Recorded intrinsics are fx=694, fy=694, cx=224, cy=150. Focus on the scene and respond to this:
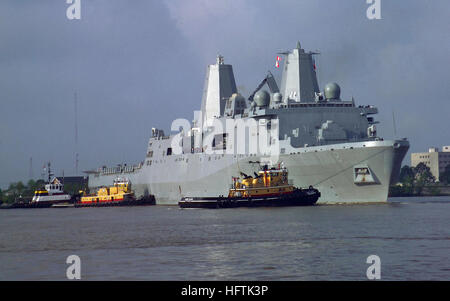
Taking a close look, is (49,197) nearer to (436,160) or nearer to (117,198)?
(117,198)

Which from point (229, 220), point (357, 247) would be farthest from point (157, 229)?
point (357, 247)

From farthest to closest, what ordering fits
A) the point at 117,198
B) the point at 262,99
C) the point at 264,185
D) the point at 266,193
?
1. the point at 117,198
2. the point at 262,99
3. the point at 264,185
4. the point at 266,193

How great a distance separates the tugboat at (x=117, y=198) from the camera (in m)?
84.3

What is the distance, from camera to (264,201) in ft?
191

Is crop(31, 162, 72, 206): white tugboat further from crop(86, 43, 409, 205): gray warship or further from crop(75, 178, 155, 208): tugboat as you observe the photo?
crop(86, 43, 409, 205): gray warship

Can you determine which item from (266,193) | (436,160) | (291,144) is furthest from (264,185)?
(436,160)

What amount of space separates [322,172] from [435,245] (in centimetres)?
2731

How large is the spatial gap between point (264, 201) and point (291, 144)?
17.5 ft

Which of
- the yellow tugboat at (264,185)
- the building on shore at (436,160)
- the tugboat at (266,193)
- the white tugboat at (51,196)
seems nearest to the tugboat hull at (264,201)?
the tugboat at (266,193)

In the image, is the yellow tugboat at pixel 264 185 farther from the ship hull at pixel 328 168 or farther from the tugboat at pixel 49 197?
the tugboat at pixel 49 197

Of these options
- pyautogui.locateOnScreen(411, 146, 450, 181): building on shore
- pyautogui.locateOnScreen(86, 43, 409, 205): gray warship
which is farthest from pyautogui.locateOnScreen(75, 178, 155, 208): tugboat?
pyautogui.locateOnScreen(411, 146, 450, 181): building on shore

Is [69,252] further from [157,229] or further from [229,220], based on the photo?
[229,220]

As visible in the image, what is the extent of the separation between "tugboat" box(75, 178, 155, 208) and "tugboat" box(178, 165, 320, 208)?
2465 cm

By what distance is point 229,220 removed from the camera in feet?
149
